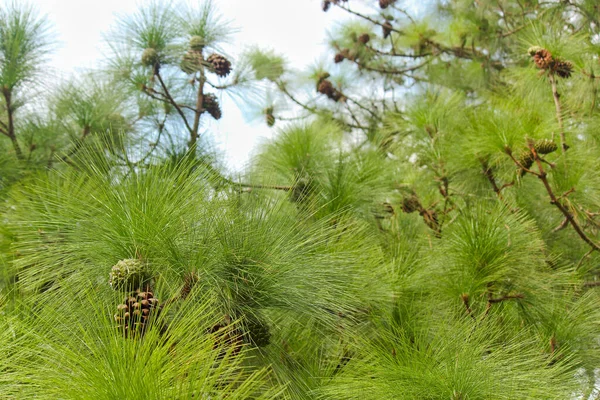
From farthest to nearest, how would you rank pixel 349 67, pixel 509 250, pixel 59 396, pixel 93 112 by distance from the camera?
1. pixel 349 67
2. pixel 93 112
3. pixel 509 250
4. pixel 59 396

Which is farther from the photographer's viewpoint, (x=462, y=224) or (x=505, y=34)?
(x=505, y=34)

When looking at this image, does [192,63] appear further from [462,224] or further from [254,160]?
[462,224]

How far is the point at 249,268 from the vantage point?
0.90m

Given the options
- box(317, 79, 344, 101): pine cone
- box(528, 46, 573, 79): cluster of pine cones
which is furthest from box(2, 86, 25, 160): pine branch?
box(317, 79, 344, 101): pine cone

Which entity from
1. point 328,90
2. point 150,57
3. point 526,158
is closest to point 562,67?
point 526,158

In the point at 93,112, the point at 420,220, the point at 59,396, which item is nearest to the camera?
the point at 59,396

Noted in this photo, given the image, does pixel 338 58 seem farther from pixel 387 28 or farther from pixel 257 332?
pixel 257 332

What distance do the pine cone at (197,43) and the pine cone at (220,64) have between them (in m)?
0.05

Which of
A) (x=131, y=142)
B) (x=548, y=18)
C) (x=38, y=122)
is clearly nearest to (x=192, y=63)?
(x=131, y=142)

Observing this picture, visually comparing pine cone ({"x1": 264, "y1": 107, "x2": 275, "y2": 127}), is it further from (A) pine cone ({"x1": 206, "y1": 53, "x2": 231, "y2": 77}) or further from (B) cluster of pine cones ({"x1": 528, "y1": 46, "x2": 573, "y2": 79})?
(B) cluster of pine cones ({"x1": 528, "y1": 46, "x2": 573, "y2": 79})

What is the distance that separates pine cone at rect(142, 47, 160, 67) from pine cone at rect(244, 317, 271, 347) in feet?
2.99

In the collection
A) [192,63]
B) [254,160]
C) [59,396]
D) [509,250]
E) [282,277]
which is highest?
[192,63]

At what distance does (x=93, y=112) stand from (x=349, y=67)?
166 centimetres

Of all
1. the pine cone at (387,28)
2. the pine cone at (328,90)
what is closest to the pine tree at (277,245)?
the pine cone at (387,28)
